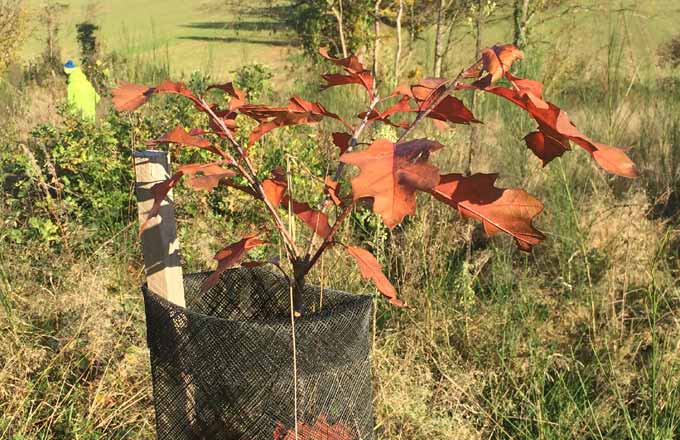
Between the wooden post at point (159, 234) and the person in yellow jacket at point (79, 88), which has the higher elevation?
the wooden post at point (159, 234)

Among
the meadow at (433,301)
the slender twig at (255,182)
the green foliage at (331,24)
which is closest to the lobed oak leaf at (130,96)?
the slender twig at (255,182)

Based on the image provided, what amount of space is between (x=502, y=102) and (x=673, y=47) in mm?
2258

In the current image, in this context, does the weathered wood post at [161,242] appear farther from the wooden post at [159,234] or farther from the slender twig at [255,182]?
the slender twig at [255,182]

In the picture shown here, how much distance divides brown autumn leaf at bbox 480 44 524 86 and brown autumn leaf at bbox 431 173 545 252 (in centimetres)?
17

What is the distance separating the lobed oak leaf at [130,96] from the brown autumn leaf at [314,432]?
590 mm

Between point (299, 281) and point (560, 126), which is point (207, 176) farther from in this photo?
point (560, 126)

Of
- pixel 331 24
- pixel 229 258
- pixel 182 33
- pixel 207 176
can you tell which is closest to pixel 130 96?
pixel 207 176

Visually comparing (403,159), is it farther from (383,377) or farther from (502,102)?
(502,102)

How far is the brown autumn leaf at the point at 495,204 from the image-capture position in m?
0.85

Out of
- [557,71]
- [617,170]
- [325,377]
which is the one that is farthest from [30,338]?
[557,71]

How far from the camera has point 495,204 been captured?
873 millimetres

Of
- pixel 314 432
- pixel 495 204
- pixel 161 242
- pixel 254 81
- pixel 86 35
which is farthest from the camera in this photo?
pixel 86 35

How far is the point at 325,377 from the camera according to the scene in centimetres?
111

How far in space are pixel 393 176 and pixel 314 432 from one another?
607 mm
